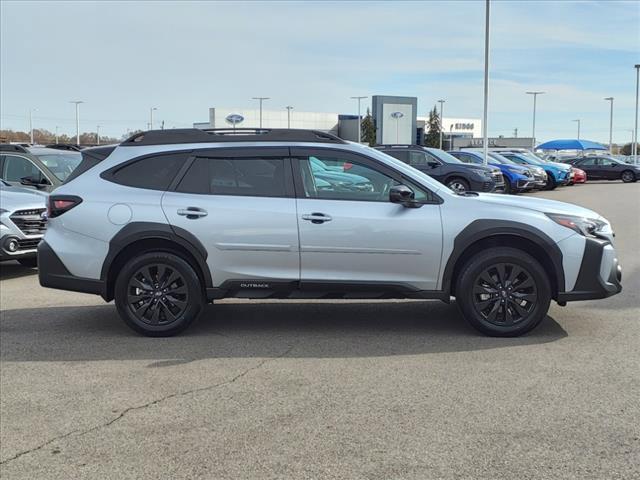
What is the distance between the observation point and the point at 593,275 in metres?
5.86

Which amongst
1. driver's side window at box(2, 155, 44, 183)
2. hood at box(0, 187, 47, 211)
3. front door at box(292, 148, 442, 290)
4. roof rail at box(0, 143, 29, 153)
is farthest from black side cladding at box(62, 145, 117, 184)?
roof rail at box(0, 143, 29, 153)

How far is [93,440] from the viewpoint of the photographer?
397cm

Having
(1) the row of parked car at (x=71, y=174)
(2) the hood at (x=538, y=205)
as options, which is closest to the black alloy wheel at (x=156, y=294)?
(1) the row of parked car at (x=71, y=174)

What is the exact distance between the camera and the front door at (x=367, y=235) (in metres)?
5.87

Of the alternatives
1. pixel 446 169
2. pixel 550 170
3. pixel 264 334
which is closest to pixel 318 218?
pixel 264 334

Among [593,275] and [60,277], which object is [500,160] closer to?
[593,275]

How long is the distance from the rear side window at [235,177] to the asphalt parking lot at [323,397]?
1365mm

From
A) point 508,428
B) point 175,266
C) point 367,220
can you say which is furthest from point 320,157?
point 508,428

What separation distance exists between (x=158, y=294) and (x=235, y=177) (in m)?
1.29

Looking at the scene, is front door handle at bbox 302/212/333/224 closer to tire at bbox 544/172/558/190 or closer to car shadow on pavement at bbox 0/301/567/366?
car shadow on pavement at bbox 0/301/567/366

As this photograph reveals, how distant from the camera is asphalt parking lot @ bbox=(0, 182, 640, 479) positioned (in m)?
3.64

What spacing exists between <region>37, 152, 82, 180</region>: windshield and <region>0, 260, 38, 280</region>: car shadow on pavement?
1.76m

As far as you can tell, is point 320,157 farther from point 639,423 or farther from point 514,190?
point 514,190

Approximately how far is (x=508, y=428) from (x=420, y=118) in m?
114
